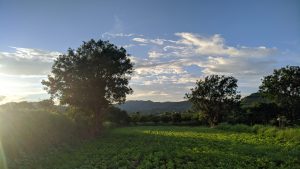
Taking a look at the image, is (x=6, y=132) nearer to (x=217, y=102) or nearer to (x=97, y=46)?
(x=97, y=46)

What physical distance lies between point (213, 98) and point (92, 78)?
4309cm

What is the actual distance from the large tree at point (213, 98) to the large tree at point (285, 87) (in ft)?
37.1

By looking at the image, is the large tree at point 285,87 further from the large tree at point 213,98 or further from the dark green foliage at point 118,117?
the dark green foliage at point 118,117

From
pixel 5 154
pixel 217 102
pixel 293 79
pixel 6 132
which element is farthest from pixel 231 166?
pixel 217 102

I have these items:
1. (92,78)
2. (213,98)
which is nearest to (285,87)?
(213,98)

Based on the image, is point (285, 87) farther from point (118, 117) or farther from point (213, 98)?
point (118, 117)

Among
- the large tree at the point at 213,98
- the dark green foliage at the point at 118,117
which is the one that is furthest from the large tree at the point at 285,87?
the dark green foliage at the point at 118,117

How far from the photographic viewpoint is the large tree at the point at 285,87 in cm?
7912

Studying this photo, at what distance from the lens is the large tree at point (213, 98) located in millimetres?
90312

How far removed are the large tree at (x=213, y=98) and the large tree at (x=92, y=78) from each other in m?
35.9

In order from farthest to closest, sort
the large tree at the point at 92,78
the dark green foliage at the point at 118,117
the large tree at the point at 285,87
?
the dark green foliage at the point at 118,117 → the large tree at the point at 285,87 → the large tree at the point at 92,78

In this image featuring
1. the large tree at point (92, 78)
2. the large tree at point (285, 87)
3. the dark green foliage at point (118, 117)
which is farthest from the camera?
the dark green foliage at point (118, 117)

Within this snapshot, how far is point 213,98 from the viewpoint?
90.1 meters

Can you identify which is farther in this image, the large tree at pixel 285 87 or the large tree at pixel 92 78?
the large tree at pixel 285 87
